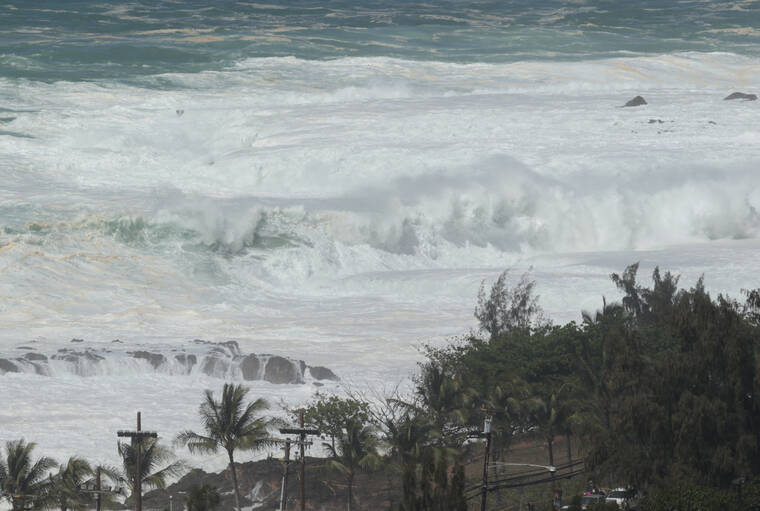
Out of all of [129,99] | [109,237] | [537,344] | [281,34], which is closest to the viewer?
[537,344]

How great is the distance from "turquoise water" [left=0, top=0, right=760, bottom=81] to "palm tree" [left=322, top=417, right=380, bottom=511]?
3446 inches

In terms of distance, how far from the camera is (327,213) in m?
84.2

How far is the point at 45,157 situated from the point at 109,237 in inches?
792

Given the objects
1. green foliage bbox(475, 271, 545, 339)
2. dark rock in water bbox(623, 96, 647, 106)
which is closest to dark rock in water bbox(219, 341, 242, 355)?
green foliage bbox(475, 271, 545, 339)

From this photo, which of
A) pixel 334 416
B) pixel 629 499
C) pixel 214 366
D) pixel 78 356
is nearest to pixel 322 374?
pixel 214 366

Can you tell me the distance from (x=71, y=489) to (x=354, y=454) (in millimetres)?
7830

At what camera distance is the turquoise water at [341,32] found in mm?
135750

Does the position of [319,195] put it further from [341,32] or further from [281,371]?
[341,32]

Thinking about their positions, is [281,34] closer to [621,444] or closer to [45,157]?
[45,157]

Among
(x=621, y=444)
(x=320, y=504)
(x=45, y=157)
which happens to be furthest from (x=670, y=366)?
(x=45, y=157)

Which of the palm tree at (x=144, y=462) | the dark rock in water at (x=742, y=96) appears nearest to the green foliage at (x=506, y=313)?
the palm tree at (x=144, y=462)

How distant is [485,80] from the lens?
432 ft

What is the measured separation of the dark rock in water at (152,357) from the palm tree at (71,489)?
688 inches

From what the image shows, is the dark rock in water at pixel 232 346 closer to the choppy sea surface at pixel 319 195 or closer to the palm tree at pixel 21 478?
the choppy sea surface at pixel 319 195
